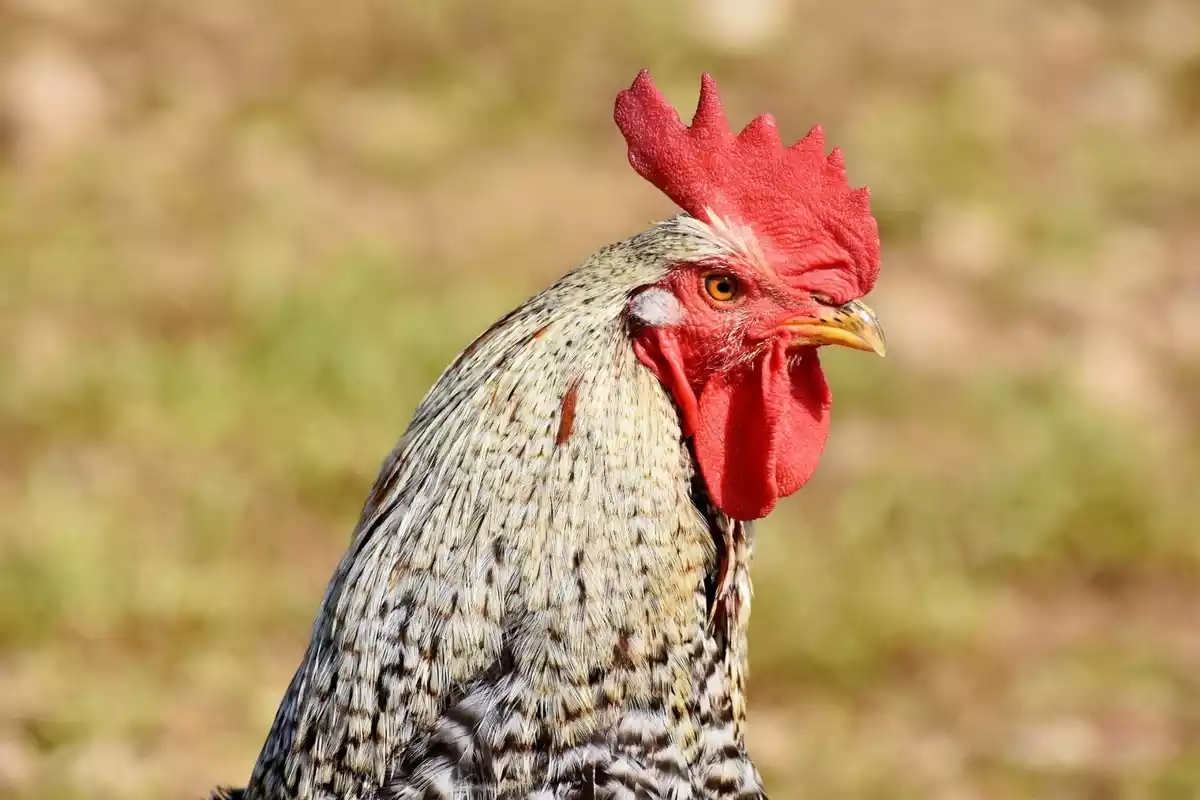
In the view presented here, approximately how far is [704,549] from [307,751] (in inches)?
29.8

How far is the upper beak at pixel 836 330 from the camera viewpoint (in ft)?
8.66

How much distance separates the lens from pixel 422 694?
241cm

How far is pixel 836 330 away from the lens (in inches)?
104

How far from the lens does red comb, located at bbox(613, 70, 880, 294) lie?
2670mm

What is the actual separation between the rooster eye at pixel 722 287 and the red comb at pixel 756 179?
9 centimetres

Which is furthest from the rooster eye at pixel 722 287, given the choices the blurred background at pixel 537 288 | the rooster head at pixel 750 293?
the blurred background at pixel 537 288

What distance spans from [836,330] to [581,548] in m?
0.63

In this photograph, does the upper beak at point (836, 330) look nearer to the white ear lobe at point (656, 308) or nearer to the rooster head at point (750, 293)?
the rooster head at point (750, 293)

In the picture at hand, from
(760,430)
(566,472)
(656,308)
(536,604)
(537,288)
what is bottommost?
(536,604)

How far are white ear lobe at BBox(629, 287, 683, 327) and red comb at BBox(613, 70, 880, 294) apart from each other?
0.20 meters

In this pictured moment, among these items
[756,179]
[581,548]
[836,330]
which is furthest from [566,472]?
[756,179]

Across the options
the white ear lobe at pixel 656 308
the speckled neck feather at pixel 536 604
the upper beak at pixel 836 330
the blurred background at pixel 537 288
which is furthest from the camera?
the blurred background at pixel 537 288

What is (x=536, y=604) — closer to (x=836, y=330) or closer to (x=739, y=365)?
(x=739, y=365)

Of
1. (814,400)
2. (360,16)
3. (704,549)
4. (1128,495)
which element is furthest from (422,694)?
(360,16)
